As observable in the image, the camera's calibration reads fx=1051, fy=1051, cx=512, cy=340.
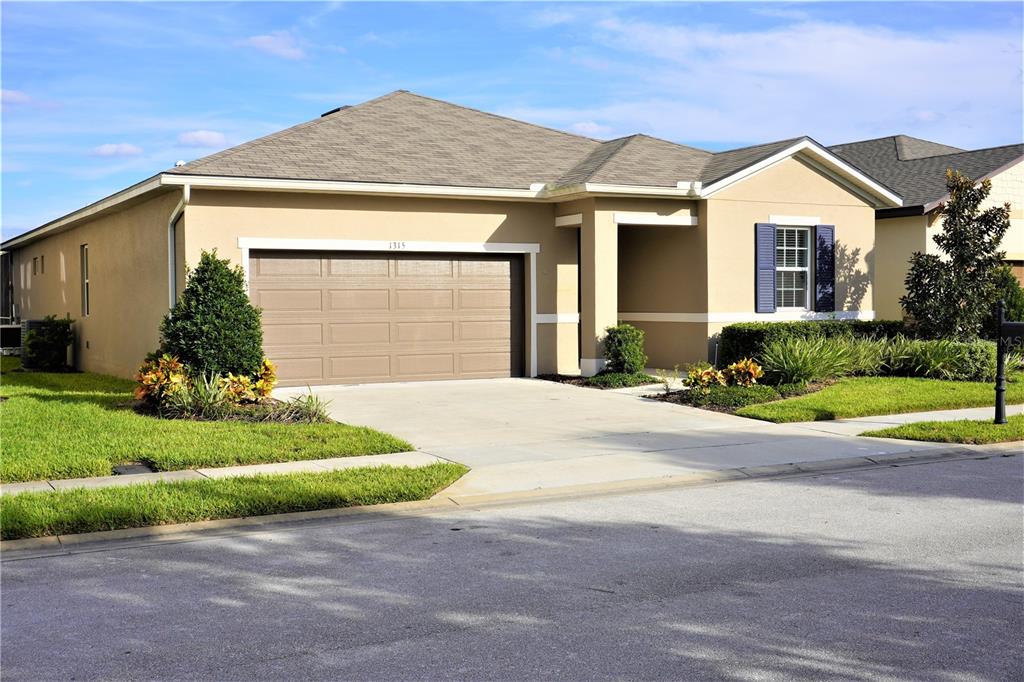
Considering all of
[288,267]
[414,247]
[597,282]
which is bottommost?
[597,282]

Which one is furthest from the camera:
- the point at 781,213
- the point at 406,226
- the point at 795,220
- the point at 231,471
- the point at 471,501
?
the point at 795,220

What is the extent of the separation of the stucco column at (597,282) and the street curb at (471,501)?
833 centimetres

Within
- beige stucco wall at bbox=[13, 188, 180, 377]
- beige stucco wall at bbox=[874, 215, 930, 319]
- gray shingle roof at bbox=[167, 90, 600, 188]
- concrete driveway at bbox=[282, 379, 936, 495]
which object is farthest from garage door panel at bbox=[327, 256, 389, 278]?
beige stucco wall at bbox=[874, 215, 930, 319]

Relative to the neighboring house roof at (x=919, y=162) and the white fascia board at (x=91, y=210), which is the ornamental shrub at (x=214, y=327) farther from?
the neighboring house roof at (x=919, y=162)

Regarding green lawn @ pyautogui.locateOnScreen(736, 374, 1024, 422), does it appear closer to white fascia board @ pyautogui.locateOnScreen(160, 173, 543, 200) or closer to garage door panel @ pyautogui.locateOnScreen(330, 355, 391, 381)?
white fascia board @ pyautogui.locateOnScreen(160, 173, 543, 200)

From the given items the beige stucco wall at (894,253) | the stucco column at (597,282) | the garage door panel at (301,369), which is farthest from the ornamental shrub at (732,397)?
the beige stucco wall at (894,253)

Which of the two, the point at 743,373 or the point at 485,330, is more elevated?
the point at 485,330

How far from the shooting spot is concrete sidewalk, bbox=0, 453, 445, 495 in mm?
9672

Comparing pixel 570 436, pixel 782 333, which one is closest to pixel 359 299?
pixel 570 436

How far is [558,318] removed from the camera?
20484 millimetres

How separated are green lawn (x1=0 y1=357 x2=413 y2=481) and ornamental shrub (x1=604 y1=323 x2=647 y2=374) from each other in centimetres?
713

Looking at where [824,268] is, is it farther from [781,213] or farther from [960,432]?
[960,432]

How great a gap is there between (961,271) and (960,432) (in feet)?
29.6

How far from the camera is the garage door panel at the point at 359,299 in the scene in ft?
61.3
